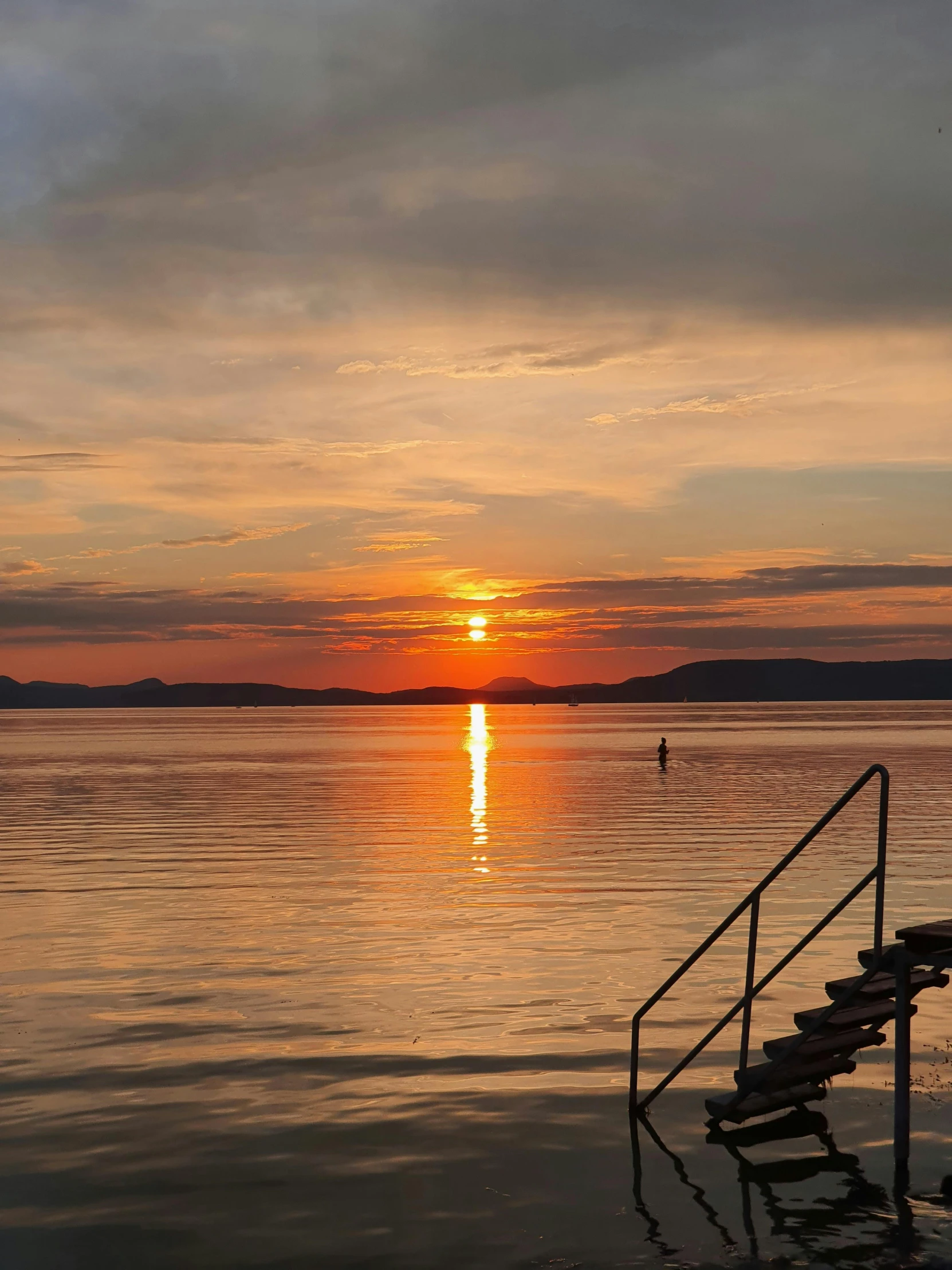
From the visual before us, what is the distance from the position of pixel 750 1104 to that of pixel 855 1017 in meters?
1.78

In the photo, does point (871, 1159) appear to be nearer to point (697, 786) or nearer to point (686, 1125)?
point (686, 1125)

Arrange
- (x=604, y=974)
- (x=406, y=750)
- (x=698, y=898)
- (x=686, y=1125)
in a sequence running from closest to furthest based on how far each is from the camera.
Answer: (x=686, y=1125), (x=604, y=974), (x=698, y=898), (x=406, y=750)

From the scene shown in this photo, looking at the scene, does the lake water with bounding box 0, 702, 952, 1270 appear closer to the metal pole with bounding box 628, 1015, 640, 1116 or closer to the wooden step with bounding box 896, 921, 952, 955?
the metal pole with bounding box 628, 1015, 640, 1116

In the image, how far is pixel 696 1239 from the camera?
1098 cm

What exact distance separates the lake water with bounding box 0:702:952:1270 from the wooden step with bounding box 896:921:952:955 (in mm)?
2185

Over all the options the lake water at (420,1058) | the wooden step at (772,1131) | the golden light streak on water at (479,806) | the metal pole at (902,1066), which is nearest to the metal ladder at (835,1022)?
the metal pole at (902,1066)

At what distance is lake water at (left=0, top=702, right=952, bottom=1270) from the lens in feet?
36.7

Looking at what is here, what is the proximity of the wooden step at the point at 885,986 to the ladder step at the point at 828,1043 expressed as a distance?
1.46 ft

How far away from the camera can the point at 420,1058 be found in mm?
16375

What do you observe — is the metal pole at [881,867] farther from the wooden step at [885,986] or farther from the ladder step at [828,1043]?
the ladder step at [828,1043]

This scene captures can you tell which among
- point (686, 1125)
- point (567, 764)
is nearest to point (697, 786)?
point (567, 764)

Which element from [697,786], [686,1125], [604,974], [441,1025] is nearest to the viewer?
[686,1125]

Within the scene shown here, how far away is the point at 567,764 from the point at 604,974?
79.9 meters

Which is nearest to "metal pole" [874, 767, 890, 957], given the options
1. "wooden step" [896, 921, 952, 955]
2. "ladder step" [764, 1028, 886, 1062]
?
"wooden step" [896, 921, 952, 955]
